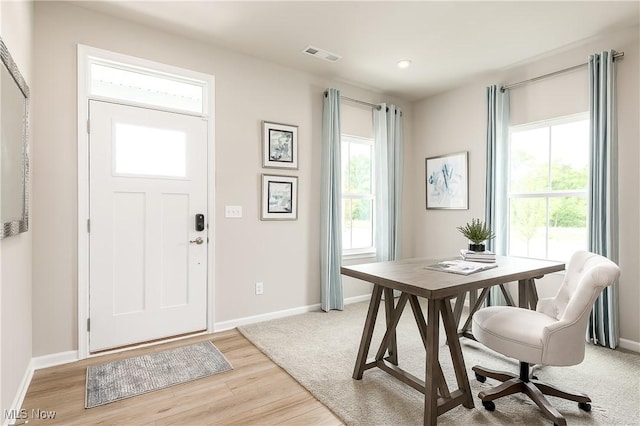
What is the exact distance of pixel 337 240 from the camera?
151 inches

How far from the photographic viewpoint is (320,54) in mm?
3287

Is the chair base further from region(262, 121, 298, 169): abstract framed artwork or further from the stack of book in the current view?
region(262, 121, 298, 169): abstract framed artwork

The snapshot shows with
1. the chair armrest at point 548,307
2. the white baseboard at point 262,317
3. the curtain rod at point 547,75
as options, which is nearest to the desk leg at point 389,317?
the chair armrest at point 548,307

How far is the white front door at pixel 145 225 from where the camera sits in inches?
105

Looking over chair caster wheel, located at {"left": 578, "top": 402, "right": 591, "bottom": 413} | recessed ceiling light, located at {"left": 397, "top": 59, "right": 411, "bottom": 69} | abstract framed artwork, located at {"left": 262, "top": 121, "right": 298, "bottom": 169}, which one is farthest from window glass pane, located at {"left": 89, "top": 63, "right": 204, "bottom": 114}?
chair caster wheel, located at {"left": 578, "top": 402, "right": 591, "bottom": 413}

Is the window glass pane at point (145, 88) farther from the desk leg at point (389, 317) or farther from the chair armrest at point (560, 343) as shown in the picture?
the chair armrest at point (560, 343)

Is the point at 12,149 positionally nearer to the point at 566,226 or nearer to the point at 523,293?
the point at 523,293

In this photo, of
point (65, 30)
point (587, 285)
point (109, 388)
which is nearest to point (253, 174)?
point (65, 30)

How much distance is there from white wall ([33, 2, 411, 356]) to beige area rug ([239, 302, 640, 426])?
0.57 metres

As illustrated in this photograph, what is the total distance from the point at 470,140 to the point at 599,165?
1.36 m

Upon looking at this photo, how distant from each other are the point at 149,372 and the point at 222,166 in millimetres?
1793

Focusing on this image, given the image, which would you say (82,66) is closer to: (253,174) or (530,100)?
(253,174)

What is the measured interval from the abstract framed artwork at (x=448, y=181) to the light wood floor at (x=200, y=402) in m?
2.89

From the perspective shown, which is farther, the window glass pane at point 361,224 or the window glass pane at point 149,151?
the window glass pane at point 361,224
